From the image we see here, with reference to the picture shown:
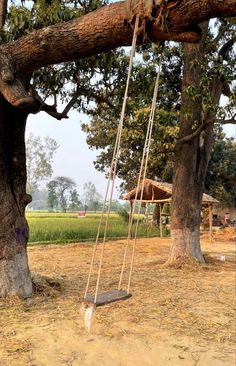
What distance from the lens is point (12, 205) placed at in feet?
17.5

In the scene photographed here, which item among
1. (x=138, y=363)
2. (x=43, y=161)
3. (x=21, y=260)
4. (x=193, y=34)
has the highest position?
(x=43, y=161)

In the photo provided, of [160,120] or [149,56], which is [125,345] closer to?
[160,120]

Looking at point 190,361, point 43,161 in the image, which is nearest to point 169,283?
point 190,361

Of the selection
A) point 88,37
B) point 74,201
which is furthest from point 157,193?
point 74,201

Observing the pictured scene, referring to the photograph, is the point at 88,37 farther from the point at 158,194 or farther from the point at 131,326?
the point at 158,194

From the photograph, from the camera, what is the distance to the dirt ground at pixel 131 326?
3619 mm

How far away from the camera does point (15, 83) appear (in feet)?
13.2

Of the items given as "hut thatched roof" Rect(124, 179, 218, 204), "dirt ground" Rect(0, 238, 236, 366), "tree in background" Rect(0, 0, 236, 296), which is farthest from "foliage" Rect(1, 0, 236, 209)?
"hut thatched roof" Rect(124, 179, 218, 204)

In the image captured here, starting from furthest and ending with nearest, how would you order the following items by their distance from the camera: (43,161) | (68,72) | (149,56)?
(43,161) < (149,56) < (68,72)

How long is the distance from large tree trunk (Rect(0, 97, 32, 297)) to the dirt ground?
291mm

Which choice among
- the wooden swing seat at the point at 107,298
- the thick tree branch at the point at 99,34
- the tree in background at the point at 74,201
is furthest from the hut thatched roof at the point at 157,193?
the tree in background at the point at 74,201

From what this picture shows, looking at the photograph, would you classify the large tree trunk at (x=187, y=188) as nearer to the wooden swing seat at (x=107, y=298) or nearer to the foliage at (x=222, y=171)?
the wooden swing seat at (x=107, y=298)

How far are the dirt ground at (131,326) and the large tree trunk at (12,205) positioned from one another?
0.96ft

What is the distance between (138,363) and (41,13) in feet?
15.6
